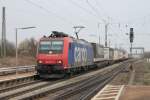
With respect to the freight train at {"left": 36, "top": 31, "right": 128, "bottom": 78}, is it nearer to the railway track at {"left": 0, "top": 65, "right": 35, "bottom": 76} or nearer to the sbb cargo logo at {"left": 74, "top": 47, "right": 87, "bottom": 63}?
the sbb cargo logo at {"left": 74, "top": 47, "right": 87, "bottom": 63}

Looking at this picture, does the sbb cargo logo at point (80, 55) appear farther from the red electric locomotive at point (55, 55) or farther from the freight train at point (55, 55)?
the red electric locomotive at point (55, 55)

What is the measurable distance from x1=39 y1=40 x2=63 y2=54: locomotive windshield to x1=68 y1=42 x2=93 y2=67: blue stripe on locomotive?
107cm

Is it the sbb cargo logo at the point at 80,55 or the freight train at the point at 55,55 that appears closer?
the freight train at the point at 55,55

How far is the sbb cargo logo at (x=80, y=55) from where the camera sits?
119 ft

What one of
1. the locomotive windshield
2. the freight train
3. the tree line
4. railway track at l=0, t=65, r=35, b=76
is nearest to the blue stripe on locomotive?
the freight train

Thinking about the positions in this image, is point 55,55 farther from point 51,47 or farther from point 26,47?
point 26,47

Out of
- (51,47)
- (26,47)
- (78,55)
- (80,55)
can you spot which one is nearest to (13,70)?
(80,55)

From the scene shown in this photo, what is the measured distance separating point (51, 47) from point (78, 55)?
5.39m

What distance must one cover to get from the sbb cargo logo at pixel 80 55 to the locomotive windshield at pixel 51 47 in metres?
3.50

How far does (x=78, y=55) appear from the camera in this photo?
37.4 meters

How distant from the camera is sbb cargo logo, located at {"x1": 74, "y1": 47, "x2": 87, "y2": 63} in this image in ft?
119

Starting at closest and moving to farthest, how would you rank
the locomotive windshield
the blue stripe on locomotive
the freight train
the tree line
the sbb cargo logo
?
1. the freight train
2. the locomotive windshield
3. the blue stripe on locomotive
4. the sbb cargo logo
5. the tree line

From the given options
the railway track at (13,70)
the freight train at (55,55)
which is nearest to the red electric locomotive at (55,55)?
the freight train at (55,55)

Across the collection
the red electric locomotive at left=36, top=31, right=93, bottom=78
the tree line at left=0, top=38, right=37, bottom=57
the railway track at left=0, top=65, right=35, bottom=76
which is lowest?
the railway track at left=0, top=65, right=35, bottom=76
